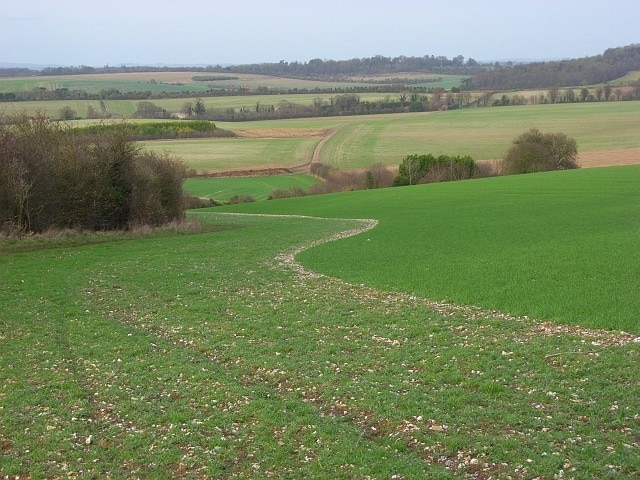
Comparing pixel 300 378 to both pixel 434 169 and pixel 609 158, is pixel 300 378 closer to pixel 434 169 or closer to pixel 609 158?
pixel 434 169

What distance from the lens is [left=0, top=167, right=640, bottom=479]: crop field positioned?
30.2 ft

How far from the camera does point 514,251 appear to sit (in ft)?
82.6

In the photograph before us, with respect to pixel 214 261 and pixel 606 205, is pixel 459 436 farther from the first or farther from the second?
pixel 606 205

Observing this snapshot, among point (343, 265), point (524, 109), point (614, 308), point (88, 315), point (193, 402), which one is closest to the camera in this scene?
point (193, 402)

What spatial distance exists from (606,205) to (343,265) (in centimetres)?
2280

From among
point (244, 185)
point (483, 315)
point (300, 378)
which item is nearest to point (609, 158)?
point (244, 185)

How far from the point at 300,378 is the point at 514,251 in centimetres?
1515

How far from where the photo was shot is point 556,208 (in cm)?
3991

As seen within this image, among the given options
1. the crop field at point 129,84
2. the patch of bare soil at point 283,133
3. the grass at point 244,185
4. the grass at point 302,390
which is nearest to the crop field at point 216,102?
the crop field at point 129,84

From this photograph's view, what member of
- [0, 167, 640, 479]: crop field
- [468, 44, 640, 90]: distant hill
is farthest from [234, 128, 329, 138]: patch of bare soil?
[0, 167, 640, 479]: crop field

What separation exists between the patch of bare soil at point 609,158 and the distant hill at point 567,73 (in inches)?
3090

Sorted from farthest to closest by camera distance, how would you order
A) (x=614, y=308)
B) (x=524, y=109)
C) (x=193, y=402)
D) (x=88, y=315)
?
1. (x=524, y=109)
2. (x=88, y=315)
3. (x=614, y=308)
4. (x=193, y=402)

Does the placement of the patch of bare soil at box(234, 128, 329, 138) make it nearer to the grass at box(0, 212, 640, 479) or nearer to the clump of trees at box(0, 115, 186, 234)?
the clump of trees at box(0, 115, 186, 234)

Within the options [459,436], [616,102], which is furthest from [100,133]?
[616,102]
